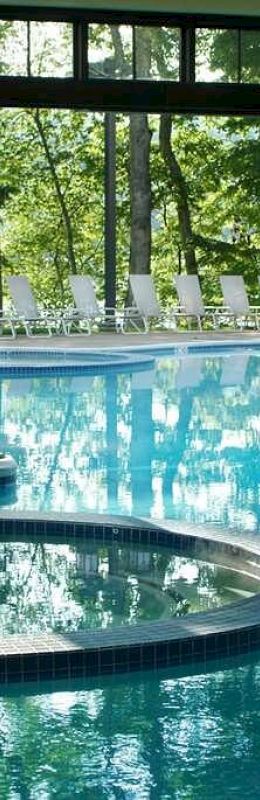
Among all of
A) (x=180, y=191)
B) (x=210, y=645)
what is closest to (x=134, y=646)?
(x=210, y=645)

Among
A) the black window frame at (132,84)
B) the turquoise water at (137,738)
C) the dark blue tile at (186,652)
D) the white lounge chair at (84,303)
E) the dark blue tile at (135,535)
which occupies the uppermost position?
the black window frame at (132,84)

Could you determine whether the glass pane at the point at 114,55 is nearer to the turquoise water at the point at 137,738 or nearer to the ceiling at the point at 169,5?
the ceiling at the point at 169,5

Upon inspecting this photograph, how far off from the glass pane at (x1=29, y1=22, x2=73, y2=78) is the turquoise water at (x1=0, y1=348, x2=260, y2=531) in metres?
2.38

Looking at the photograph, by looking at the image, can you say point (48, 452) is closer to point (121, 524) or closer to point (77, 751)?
point (121, 524)

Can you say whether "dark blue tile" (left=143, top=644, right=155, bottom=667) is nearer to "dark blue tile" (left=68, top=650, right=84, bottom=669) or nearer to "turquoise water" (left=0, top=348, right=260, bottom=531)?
"dark blue tile" (left=68, top=650, right=84, bottom=669)

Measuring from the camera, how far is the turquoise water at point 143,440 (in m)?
7.92

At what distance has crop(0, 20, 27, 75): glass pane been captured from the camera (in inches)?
310

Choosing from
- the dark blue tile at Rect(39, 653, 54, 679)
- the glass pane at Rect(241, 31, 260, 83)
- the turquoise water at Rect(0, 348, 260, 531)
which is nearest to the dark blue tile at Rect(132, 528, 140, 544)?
the turquoise water at Rect(0, 348, 260, 531)

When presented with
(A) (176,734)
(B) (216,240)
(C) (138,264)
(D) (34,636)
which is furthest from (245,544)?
(B) (216,240)

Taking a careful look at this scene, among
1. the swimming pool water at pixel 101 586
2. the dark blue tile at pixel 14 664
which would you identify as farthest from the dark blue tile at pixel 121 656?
the swimming pool water at pixel 101 586

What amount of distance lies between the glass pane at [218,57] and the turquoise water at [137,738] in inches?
162

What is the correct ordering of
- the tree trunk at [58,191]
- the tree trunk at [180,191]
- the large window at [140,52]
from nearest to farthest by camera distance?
the large window at [140,52], the tree trunk at [180,191], the tree trunk at [58,191]

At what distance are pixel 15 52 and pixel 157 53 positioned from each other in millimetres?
851

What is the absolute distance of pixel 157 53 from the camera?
26.2 feet
